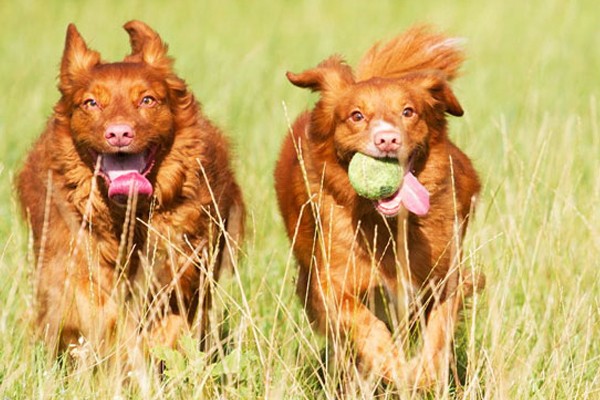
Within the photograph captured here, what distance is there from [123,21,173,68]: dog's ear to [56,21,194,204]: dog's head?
0.15 m

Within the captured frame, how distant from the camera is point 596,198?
6305 mm

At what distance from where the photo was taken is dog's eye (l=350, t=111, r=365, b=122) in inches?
217

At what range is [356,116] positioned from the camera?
18.1ft

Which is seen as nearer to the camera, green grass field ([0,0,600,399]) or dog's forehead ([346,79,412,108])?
green grass field ([0,0,600,399])

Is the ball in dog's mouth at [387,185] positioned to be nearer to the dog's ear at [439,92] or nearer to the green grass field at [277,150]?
the green grass field at [277,150]

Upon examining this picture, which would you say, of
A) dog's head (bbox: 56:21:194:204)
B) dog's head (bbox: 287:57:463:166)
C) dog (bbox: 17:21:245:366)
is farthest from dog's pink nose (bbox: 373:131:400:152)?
dog's head (bbox: 56:21:194:204)

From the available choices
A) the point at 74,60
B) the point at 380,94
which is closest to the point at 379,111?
the point at 380,94

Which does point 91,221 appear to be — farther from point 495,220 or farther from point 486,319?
point 495,220

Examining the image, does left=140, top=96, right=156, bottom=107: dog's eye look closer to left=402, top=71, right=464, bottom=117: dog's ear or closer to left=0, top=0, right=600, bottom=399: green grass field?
left=0, top=0, right=600, bottom=399: green grass field

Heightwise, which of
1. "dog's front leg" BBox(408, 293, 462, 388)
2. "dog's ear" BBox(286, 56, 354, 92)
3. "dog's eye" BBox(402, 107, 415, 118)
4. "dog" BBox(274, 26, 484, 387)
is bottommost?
"dog's front leg" BBox(408, 293, 462, 388)

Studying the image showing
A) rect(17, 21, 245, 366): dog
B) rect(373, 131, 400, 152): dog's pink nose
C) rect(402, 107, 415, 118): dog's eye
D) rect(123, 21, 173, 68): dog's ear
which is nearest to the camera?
rect(373, 131, 400, 152): dog's pink nose

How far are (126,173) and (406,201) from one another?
1.33 m

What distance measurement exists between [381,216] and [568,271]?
3.71 feet

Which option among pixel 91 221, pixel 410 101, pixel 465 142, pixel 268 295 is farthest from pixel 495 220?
pixel 91 221
